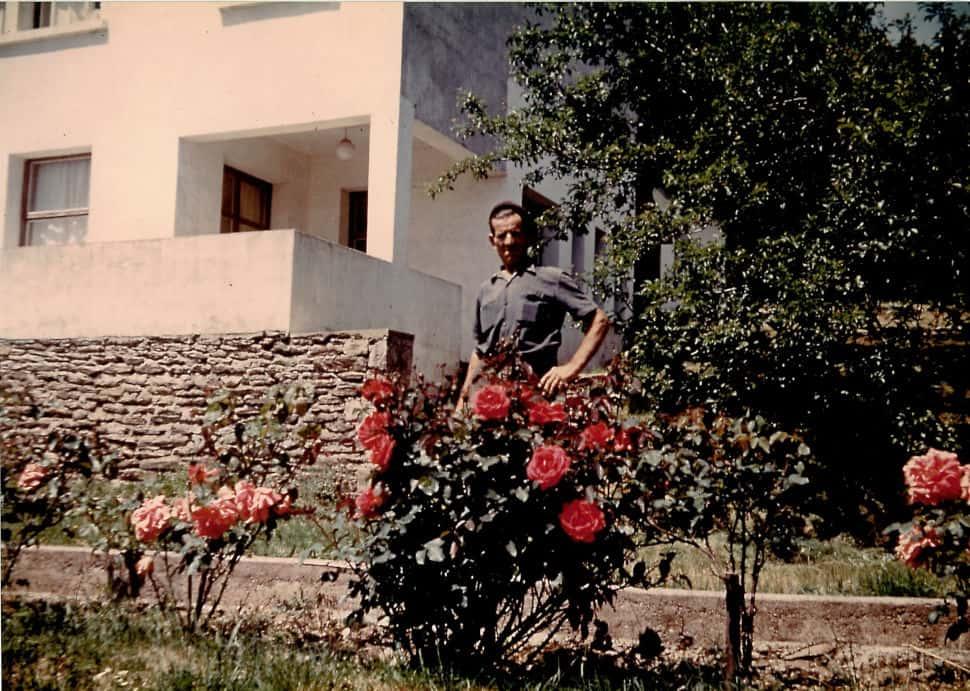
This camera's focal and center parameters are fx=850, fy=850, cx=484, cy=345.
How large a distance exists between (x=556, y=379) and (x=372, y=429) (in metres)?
0.74

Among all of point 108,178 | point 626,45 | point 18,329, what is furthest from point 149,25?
point 18,329

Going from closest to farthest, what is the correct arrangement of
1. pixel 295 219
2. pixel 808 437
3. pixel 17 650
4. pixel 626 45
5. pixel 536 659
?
pixel 17 650
pixel 536 659
pixel 808 437
pixel 626 45
pixel 295 219

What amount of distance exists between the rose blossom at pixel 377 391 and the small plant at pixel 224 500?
0.59 metres

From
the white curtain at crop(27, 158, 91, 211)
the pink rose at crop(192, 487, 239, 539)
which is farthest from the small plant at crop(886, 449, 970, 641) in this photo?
the white curtain at crop(27, 158, 91, 211)

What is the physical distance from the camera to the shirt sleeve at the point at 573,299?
3.64 metres

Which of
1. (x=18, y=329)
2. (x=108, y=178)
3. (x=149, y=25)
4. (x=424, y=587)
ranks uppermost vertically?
(x=149, y=25)

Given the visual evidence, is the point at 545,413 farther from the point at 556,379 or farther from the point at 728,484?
the point at 728,484

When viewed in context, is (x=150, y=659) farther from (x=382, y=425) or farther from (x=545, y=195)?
(x=545, y=195)

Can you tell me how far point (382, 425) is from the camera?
3.04 meters

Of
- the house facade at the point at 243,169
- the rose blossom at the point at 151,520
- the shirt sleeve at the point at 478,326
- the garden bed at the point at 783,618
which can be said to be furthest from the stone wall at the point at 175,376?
the garden bed at the point at 783,618

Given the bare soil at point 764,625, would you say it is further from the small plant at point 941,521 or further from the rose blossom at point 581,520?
the rose blossom at point 581,520

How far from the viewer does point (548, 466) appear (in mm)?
2809

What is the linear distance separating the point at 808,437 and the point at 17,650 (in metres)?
5.80

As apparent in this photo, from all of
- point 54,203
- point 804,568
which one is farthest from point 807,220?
point 54,203
